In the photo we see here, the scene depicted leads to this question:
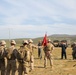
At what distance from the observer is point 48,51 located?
792 inches

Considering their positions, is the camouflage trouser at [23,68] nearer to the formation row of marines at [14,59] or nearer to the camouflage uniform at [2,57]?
the formation row of marines at [14,59]

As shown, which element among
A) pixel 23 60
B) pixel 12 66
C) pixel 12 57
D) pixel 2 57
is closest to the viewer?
pixel 23 60

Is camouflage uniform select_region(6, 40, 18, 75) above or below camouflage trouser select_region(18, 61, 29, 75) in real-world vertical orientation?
above

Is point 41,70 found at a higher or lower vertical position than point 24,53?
lower

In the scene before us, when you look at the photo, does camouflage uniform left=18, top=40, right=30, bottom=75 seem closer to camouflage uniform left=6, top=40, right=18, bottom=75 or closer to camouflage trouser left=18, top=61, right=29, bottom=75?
camouflage trouser left=18, top=61, right=29, bottom=75

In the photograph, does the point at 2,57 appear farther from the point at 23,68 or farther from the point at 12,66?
the point at 23,68

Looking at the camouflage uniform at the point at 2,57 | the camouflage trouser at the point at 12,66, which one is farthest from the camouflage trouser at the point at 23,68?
the camouflage uniform at the point at 2,57

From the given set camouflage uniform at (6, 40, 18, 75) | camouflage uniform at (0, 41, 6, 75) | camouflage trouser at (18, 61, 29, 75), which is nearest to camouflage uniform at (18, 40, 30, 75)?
camouflage trouser at (18, 61, 29, 75)

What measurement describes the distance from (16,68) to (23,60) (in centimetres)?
56

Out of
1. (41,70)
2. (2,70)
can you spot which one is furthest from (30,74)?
(2,70)

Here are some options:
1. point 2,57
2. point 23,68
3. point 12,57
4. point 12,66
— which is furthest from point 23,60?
point 2,57

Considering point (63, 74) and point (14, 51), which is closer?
point (14, 51)

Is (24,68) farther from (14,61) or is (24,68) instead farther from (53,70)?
(53,70)

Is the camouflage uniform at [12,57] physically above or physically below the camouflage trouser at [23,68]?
above
